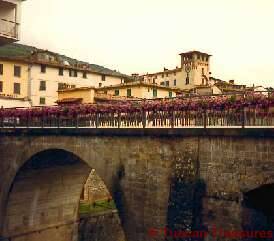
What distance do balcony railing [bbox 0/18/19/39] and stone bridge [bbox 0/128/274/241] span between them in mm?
6759

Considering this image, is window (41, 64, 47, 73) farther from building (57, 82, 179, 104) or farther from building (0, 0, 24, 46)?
building (0, 0, 24, 46)

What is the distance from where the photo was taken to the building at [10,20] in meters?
26.5

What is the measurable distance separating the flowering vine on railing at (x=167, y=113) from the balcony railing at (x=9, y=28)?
20.4 ft

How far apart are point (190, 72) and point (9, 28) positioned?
5611 centimetres

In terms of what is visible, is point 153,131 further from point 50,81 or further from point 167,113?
point 50,81

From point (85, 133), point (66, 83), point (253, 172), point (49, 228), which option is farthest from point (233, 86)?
point (253, 172)

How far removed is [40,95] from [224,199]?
44.7 metres

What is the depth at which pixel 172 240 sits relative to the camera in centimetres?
1486

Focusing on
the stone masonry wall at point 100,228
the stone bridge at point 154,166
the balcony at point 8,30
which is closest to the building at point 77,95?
the stone masonry wall at point 100,228

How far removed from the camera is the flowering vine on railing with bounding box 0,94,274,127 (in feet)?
45.1

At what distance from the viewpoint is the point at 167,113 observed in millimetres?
16578

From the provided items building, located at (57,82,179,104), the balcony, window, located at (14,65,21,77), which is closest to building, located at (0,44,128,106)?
window, located at (14,65,21,77)

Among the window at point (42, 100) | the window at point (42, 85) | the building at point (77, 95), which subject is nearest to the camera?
the building at point (77, 95)

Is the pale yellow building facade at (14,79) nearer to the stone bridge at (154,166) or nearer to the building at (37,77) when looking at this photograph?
the building at (37,77)
